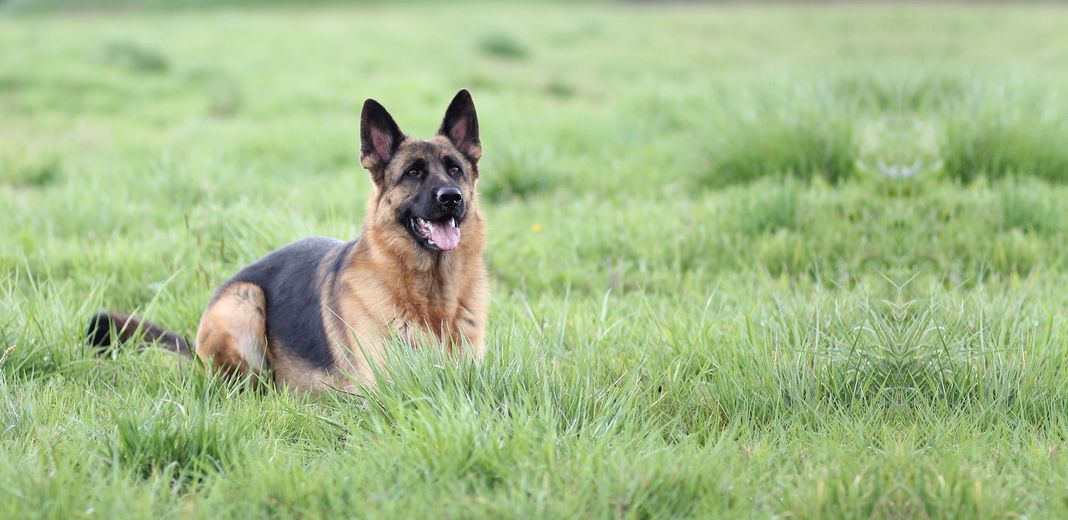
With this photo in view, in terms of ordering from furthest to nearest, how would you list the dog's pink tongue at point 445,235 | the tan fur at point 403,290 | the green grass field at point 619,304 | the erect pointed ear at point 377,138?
the erect pointed ear at point 377,138 → the dog's pink tongue at point 445,235 → the tan fur at point 403,290 → the green grass field at point 619,304

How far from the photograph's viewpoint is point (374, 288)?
4156 mm

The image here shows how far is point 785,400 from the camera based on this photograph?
365 cm

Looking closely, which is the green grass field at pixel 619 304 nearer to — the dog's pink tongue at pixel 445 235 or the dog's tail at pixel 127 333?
the dog's tail at pixel 127 333

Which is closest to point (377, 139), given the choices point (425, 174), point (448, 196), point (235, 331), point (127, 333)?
point (425, 174)

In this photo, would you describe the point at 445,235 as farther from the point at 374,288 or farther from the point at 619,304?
the point at 619,304

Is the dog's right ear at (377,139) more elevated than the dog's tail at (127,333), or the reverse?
the dog's right ear at (377,139)

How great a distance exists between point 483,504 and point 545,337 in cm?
152

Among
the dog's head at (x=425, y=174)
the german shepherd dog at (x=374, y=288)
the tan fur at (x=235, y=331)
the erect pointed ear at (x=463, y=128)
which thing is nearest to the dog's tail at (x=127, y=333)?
the german shepherd dog at (x=374, y=288)

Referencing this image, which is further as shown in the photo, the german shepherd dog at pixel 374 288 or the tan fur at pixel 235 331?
the tan fur at pixel 235 331

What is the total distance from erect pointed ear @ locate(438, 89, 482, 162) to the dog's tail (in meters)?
1.61

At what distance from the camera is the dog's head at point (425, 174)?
4.23 meters

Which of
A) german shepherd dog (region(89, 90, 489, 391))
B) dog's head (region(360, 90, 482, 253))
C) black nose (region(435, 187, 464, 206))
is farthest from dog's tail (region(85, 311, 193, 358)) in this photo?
black nose (region(435, 187, 464, 206))

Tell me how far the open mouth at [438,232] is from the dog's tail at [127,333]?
123 centimetres

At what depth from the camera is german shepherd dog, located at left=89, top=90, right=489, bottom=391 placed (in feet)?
13.6
